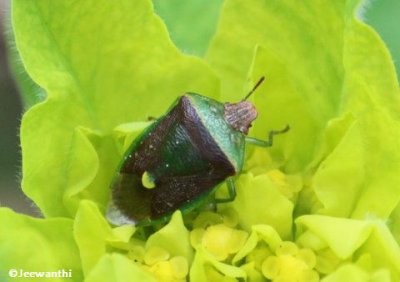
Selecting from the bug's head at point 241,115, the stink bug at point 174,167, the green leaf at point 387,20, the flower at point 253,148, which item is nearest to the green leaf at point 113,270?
the flower at point 253,148

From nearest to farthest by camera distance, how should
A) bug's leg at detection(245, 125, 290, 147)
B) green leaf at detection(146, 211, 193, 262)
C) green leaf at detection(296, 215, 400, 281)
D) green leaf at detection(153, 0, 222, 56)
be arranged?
green leaf at detection(296, 215, 400, 281) → green leaf at detection(146, 211, 193, 262) → bug's leg at detection(245, 125, 290, 147) → green leaf at detection(153, 0, 222, 56)

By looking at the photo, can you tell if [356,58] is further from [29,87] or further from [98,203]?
[29,87]

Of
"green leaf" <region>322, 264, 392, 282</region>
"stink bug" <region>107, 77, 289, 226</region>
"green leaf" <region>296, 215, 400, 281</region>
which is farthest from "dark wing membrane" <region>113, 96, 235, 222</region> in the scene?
"green leaf" <region>322, 264, 392, 282</region>

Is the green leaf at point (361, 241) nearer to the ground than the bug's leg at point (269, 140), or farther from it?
farther from it

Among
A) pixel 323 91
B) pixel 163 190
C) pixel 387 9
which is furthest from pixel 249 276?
pixel 387 9

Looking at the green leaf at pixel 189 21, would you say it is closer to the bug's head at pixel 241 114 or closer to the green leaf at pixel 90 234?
the bug's head at pixel 241 114

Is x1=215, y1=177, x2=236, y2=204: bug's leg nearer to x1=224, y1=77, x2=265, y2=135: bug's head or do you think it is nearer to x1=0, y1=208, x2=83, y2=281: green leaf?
A: x1=224, y1=77, x2=265, y2=135: bug's head

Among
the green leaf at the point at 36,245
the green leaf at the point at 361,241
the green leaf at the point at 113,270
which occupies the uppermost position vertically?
the green leaf at the point at 361,241
